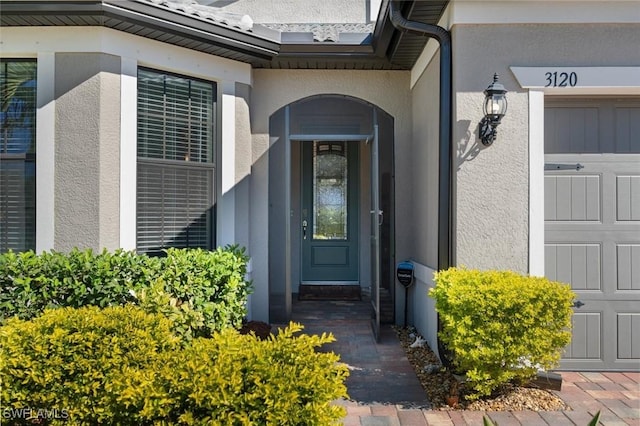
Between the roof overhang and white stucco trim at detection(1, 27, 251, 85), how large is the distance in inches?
3.1

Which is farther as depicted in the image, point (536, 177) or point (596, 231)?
point (596, 231)

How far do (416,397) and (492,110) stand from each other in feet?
9.25

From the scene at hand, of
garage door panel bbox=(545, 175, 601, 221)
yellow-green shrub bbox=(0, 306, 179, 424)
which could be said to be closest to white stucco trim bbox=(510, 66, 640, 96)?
garage door panel bbox=(545, 175, 601, 221)

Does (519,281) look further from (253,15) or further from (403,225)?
(253,15)

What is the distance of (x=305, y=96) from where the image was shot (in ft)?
23.1

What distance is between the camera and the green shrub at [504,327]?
4004 millimetres

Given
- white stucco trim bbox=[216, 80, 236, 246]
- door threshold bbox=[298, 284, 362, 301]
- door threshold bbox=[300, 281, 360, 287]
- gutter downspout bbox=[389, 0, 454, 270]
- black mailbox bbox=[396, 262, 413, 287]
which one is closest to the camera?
gutter downspout bbox=[389, 0, 454, 270]

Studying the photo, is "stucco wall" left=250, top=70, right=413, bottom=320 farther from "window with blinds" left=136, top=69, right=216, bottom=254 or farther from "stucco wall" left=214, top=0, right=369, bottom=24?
"stucco wall" left=214, top=0, right=369, bottom=24

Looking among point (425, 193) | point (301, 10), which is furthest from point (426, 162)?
point (301, 10)

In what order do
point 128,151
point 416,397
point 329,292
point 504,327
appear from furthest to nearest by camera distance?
point 329,292, point 128,151, point 416,397, point 504,327

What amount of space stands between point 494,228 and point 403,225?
7.68 feet

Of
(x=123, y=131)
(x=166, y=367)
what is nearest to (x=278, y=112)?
(x=123, y=131)

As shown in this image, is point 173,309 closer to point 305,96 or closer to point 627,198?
point 305,96

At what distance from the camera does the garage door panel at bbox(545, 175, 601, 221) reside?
5.07 meters
